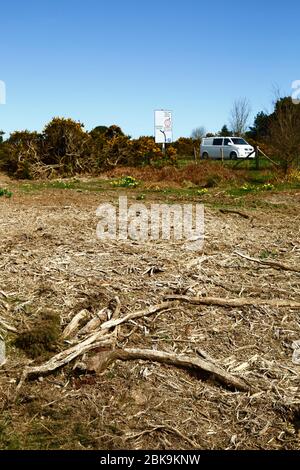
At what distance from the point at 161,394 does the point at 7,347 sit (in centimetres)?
152

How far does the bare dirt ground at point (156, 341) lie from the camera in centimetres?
319

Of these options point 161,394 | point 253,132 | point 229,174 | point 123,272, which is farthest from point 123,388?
point 253,132

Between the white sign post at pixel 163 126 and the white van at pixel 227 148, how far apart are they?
10.8 feet

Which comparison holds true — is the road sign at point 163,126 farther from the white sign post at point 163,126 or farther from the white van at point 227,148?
the white van at point 227,148

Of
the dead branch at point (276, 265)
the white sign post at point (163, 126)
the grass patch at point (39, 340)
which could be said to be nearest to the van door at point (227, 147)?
the white sign post at point (163, 126)

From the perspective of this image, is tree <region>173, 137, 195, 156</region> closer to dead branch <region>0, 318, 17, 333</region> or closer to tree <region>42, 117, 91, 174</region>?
tree <region>42, 117, 91, 174</region>

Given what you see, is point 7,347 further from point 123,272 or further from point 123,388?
point 123,272

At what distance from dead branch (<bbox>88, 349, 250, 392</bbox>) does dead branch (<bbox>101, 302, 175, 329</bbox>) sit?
46cm

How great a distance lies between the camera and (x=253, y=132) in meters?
46.1

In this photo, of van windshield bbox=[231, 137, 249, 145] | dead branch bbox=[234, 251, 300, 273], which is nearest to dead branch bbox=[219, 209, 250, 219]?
dead branch bbox=[234, 251, 300, 273]

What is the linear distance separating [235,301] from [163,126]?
2339 centimetres

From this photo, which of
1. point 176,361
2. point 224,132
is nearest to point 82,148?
point 176,361

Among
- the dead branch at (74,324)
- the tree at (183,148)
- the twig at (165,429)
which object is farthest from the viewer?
the tree at (183,148)

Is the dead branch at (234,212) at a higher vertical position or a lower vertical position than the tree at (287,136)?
lower
